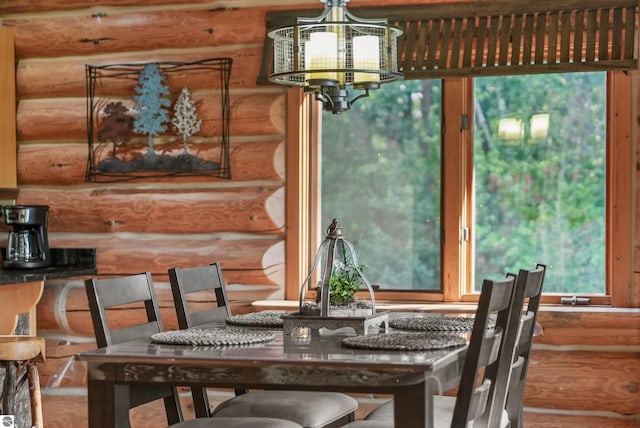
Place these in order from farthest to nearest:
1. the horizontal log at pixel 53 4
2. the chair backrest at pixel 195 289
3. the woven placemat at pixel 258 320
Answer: the horizontal log at pixel 53 4 < the chair backrest at pixel 195 289 < the woven placemat at pixel 258 320

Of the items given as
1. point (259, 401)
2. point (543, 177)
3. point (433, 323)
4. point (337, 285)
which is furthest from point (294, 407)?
point (543, 177)

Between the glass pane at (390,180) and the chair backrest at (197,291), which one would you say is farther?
the glass pane at (390,180)

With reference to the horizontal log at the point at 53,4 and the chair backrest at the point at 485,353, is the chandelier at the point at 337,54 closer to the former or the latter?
the chair backrest at the point at 485,353

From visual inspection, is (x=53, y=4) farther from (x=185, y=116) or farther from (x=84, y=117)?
(x=185, y=116)

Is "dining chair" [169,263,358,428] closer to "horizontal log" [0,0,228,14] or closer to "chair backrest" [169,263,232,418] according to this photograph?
"chair backrest" [169,263,232,418]

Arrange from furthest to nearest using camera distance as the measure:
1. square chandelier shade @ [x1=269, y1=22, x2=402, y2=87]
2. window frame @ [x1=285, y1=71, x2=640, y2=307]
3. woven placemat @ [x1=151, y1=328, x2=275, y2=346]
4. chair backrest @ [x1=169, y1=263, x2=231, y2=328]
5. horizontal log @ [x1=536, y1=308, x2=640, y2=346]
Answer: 1. window frame @ [x1=285, y1=71, x2=640, y2=307]
2. horizontal log @ [x1=536, y1=308, x2=640, y2=346]
3. chair backrest @ [x1=169, y1=263, x2=231, y2=328]
4. square chandelier shade @ [x1=269, y1=22, x2=402, y2=87]
5. woven placemat @ [x1=151, y1=328, x2=275, y2=346]

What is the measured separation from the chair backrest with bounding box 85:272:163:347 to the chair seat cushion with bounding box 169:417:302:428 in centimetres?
37

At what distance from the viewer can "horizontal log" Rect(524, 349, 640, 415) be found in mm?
4758

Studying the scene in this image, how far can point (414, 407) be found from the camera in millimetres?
2711

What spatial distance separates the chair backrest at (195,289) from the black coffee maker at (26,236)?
1.44 metres

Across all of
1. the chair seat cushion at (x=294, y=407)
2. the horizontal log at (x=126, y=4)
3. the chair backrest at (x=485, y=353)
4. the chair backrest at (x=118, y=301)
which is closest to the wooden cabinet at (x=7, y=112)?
the horizontal log at (x=126, y=4)

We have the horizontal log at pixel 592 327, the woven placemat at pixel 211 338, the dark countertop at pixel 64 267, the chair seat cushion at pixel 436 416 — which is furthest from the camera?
the dark countertop at pixel 64 267

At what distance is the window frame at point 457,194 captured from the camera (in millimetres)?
4809

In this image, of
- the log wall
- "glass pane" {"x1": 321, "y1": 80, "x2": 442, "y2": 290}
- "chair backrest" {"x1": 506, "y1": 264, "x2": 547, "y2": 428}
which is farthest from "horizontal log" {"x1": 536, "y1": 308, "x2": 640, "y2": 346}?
the log wall
